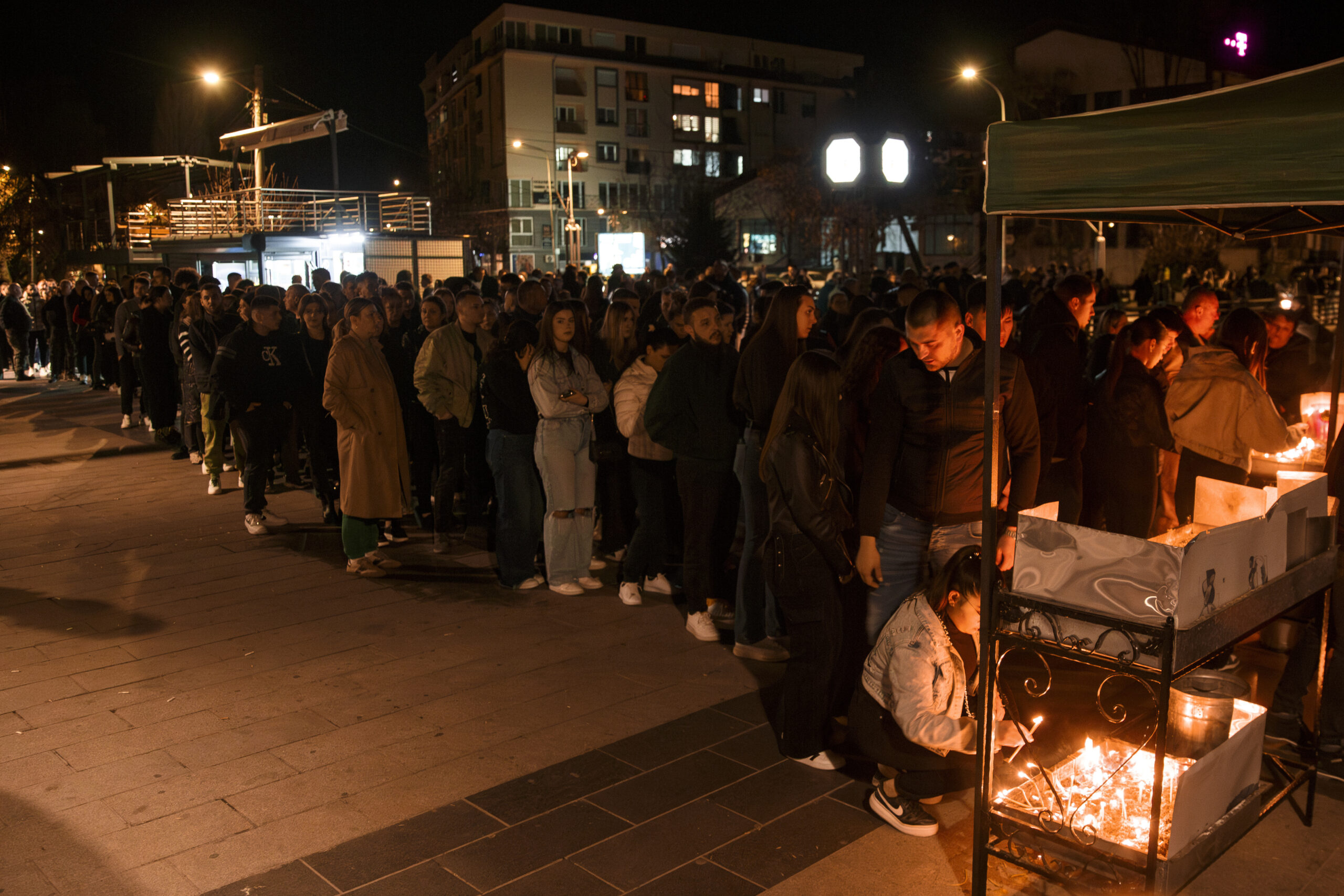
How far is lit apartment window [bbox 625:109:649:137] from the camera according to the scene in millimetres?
66625

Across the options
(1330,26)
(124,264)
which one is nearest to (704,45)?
(1330,26)

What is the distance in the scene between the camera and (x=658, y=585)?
671cm

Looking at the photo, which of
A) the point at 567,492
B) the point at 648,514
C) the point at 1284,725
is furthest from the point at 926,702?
the point at 567,492

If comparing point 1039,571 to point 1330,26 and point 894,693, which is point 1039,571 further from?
point 1330,26

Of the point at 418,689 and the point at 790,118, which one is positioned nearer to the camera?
the point at 418,689

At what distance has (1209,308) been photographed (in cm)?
652

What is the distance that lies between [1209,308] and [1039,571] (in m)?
4.38

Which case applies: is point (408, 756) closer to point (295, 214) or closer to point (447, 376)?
point (447, 376)

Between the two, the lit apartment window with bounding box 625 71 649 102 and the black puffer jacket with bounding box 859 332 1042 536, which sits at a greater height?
the lit apartment window with bounding box 625 71 649 102

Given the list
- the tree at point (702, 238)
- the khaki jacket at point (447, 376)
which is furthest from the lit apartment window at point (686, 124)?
the khaki jacket at point (447, 376)

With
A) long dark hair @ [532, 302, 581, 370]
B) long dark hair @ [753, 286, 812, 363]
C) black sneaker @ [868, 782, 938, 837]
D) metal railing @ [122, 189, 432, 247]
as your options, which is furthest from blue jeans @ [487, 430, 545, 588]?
metal railing @ [122, 189, 432, 247]

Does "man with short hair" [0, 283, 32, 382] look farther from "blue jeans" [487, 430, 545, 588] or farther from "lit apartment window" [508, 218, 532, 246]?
"lit apartment window" [508, 218, 532, 246]

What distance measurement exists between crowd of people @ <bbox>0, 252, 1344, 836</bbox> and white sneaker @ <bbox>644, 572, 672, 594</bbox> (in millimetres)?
12

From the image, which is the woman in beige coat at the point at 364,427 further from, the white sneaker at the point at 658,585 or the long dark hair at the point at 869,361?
the long dark hair at the point at 869,361
